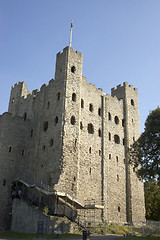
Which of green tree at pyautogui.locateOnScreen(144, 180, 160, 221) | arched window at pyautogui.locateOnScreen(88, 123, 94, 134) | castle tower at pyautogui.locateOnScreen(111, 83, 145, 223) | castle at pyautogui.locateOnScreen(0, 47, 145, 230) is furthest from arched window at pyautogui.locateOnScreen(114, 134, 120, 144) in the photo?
green tree at pyautogui.locateOnScreen(144, 180, 160, 221)

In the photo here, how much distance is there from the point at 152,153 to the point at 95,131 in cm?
920

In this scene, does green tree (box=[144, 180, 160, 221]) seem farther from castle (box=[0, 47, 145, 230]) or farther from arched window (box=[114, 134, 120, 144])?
arched window (box=[114, 134, 120, 144])

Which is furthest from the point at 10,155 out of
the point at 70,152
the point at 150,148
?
the point at 150,148

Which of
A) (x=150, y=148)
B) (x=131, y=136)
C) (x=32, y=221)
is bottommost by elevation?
(x=32, y=221)

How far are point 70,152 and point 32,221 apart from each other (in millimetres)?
7923

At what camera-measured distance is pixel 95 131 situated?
3334 centimetres

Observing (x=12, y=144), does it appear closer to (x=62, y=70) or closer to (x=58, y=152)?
(x=58, y=152)

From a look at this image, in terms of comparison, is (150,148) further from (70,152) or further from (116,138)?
(116,138)

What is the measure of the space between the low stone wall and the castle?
1.10 meters

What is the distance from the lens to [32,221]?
948 inches

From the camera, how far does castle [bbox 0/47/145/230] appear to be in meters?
28.1

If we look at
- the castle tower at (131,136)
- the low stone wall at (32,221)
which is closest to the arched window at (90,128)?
the castle tower at (131,136)

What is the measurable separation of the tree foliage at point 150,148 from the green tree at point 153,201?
15.9 m

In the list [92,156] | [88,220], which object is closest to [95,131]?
[92,156]
